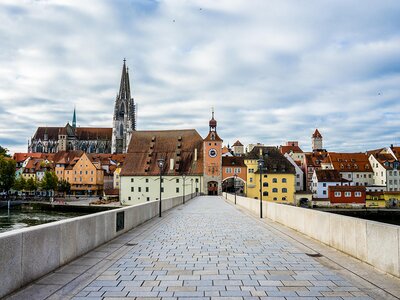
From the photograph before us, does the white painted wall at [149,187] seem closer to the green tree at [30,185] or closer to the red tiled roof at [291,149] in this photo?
the green tree at [30,185]

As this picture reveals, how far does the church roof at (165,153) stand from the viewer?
292ft

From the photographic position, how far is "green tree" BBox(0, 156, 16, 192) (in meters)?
83.2

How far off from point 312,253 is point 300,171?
9704 centimetres

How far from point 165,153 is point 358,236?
280 feet

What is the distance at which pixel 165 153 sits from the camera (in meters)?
93.3

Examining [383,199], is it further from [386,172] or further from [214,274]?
[214,274]

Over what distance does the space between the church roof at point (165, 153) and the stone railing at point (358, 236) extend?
243 feet

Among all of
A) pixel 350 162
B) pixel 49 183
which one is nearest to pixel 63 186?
pixel 49 183

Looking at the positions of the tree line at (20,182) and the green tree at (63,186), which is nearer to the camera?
the tree line at (20,182)

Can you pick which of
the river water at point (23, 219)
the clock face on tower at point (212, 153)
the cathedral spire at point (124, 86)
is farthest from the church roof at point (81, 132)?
the river water at point (23, 219)

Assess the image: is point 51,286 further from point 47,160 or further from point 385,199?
point 47,160

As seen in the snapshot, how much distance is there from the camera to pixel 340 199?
266 feet

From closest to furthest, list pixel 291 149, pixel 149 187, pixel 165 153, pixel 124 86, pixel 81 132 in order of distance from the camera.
→ pixel 149 187
pixel 165 153
pixel 291 149
pixel 124 86
pixel 81 132

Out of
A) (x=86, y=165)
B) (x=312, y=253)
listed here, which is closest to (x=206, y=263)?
(x=312, y=253)
